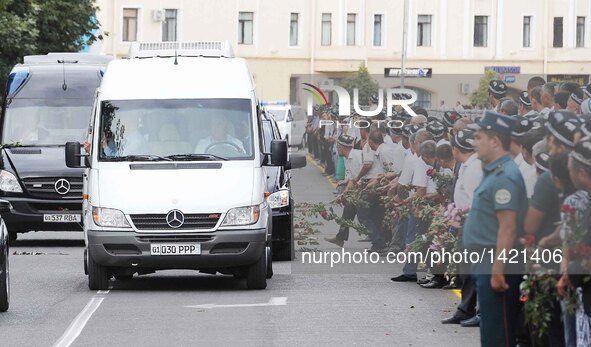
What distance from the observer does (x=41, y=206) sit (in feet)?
75.8

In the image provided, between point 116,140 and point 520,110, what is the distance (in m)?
4.46

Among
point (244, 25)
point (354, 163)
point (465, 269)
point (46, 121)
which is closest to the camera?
point (465, 269)

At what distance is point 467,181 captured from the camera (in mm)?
→ 14438

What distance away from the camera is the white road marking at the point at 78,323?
1230 centimetres

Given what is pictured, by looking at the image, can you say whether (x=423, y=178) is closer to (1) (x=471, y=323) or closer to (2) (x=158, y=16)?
(1) (x=471, y=323)

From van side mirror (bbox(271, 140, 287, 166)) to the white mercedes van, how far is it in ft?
0.04

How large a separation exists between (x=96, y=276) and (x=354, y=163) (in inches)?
303

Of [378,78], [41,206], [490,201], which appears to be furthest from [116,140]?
[378,78]

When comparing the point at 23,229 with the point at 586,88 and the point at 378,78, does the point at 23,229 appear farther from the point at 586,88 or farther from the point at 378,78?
the point at 378,78

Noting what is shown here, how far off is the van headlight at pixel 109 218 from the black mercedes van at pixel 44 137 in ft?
23.3

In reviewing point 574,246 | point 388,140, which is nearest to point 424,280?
point 388,140

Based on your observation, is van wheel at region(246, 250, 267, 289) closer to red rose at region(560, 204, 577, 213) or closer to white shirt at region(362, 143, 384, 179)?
white shirt at region(362, 143, 384, 179)

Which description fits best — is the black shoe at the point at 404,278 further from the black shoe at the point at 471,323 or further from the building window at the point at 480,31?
the building window at the point at 480,31

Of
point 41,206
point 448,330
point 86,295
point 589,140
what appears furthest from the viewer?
point 41,206
